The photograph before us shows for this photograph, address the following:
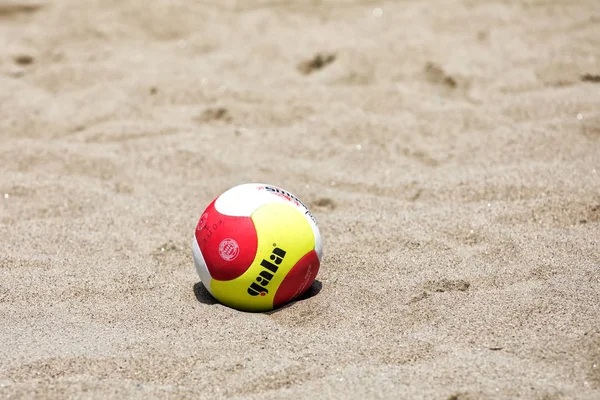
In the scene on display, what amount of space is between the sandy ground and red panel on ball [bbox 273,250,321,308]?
7cm

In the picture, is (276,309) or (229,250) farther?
(276,309)

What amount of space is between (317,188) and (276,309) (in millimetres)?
1157

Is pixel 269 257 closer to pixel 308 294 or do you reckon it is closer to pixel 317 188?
pixel 308 294

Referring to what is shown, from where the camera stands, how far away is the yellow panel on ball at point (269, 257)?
10.2ft

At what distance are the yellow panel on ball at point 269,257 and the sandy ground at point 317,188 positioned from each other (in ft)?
0.29

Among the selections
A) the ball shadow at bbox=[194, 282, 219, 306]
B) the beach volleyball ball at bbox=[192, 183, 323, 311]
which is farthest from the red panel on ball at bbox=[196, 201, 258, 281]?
the ball shadow at bbox=[194, 282, 219, 306]

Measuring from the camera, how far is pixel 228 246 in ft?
10.2

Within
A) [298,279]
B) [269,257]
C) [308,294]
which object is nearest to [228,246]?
[269,257]

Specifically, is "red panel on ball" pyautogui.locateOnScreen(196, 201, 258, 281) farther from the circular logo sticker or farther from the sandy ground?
the sandy ground

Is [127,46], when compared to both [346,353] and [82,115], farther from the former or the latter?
[346,353]

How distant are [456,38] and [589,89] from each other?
1.10m

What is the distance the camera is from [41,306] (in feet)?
10.7

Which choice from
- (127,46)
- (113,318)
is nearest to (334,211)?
(113,318)

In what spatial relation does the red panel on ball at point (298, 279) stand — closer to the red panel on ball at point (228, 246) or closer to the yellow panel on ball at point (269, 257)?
the yellow panel on ball at point (269, 257)
